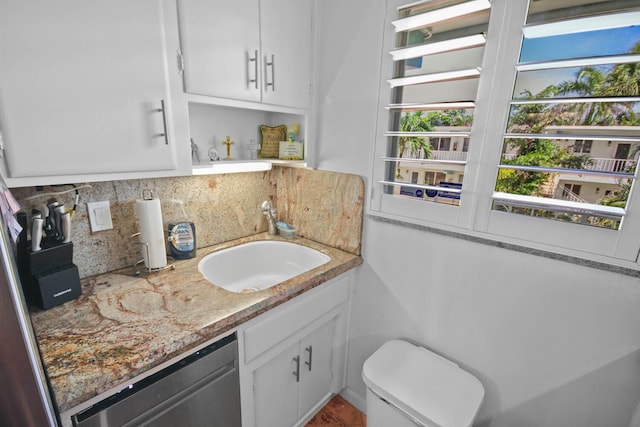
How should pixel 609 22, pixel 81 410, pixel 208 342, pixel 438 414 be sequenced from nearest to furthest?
1. pixel 81 410
2. pixel 609 22
3. pixel 208 342
4. pixel 438 414

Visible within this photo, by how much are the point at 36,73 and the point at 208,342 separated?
91 cm

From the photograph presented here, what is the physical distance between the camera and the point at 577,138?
2.86 ft

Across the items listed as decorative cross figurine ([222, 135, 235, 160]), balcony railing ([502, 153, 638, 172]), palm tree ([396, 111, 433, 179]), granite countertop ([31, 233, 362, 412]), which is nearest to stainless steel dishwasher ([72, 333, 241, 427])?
granite countertop ([31, 233, 362, 412])

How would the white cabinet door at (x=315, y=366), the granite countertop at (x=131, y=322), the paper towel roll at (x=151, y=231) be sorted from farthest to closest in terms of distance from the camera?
1. the white cabinet door at (x=315, y=366)
2. the paper towel roll at (x=151, y=231)
3. the granite countertop at (x=131, y=322)

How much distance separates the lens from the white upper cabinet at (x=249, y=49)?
1.06m

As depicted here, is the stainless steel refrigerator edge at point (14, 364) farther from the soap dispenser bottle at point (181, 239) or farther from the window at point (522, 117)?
the window at point (522, 117)

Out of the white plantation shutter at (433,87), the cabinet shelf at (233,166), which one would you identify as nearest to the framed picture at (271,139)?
the cabinet shelf at (233,166)

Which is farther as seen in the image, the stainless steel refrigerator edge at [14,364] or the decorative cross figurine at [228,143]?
the decorative cross figurine at [228,143]

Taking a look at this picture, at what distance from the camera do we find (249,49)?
122 cm

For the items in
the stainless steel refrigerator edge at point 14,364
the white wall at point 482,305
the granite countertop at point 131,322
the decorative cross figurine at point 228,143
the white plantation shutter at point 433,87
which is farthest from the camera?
the decorative cross figurine at point 228,143

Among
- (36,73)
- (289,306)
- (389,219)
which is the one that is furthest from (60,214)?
(389,219)

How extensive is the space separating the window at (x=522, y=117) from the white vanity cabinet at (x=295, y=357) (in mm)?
616

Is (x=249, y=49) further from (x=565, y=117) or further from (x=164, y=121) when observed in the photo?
(x=565, y=117)

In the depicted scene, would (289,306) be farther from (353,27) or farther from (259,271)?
(353,27)
